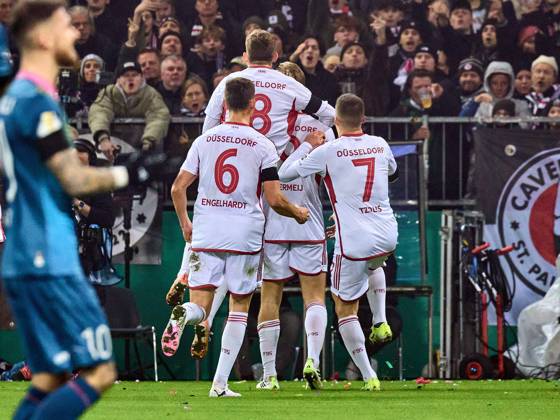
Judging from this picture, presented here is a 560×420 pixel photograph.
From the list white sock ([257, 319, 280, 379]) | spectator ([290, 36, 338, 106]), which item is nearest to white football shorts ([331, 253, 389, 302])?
white sock ([257, 319, 280, 379])

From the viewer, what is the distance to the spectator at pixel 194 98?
15.4 m

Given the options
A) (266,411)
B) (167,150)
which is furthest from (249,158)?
(167,150)

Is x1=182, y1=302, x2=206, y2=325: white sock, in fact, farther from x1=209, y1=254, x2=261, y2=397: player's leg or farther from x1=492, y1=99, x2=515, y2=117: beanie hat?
x1=492, y1=99, x2=515, y2=117: beanie hat

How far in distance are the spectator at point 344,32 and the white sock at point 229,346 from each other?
6.43 metres

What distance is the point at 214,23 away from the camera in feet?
54.1

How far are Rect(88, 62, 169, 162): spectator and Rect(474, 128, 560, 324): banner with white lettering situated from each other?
348 centimetres

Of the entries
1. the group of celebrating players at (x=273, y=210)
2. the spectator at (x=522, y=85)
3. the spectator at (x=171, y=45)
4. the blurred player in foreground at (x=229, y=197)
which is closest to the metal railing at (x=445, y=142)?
the spectator at (x=522, y=85)

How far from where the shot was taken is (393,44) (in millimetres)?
16578

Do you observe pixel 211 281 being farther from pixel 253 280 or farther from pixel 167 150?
pixel 167 150

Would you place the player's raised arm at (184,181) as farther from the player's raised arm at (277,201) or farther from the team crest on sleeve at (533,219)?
the team crest on sleeve at (533,219)

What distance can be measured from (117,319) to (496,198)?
4.33m

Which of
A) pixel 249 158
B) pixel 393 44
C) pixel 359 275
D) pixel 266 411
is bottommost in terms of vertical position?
pixel 266 411

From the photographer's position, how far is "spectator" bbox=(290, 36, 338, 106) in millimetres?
15508

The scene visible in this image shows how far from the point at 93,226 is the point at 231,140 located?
461cm
